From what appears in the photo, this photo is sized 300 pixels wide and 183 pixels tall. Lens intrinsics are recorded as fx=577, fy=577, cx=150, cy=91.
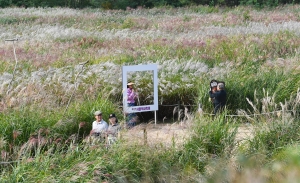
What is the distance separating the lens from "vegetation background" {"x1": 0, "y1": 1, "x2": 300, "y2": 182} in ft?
18.5

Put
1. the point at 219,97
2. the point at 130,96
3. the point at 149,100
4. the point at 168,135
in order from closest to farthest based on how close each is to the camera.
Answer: the point at 168,135 < the point at 130,96 < the point at 219,97 < the point at 149,100

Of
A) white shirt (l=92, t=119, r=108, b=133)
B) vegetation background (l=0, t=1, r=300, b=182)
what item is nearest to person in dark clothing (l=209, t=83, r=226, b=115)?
vegetation background (l=0, t=1, r=300, b=182)

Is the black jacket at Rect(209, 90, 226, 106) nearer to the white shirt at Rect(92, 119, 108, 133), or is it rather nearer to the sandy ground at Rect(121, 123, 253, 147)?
the sandy ground at Rect(121, 123, 253, 147)

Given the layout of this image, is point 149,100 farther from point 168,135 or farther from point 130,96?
point 168,135

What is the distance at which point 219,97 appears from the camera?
1023 centimetres

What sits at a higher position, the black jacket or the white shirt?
the black jacket

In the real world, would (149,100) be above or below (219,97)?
below

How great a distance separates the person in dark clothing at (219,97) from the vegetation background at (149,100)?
0.38 m

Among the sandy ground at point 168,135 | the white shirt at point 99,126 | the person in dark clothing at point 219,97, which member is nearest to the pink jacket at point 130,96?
the person in dark clothing at point 219,97

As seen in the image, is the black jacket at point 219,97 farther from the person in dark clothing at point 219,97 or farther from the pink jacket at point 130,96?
the pink jacket at point 130,96

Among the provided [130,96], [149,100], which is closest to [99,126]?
[130,96]

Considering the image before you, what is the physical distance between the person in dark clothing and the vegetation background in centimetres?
38

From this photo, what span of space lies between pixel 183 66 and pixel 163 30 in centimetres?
935

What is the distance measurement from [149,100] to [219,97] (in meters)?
1.59
